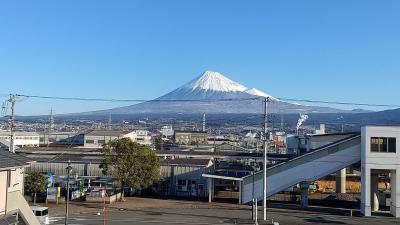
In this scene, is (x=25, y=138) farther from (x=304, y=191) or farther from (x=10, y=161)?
(x=10, y=161)

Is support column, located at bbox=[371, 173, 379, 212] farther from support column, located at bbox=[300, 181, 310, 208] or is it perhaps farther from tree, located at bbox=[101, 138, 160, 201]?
tree, located at bbox=[101, 138, 160, 201]

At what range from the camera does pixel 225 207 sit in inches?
1451

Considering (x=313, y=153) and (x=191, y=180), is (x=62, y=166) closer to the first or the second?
(x=191, y=180)

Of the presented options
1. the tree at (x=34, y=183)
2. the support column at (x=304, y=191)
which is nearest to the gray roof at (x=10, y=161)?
the tree at (x=34, y=183)

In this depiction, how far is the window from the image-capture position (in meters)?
34.4

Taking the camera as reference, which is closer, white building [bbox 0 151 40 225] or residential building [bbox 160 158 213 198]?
white building [bbox 0 151 40 225]

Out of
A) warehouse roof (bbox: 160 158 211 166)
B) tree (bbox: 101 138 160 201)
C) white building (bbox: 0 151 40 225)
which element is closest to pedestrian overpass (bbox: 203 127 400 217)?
warehouse roof (bbox: 160 158 211 166)

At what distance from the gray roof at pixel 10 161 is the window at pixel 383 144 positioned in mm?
25160

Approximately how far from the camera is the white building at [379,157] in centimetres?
3431

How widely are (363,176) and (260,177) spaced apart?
7528 mm

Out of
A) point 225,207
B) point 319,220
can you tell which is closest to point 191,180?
point 225,207

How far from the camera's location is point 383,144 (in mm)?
34531

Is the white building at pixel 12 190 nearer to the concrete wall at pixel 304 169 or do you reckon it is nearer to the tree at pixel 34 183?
the tree at pixel 34 183

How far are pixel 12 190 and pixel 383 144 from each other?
85.6ft
